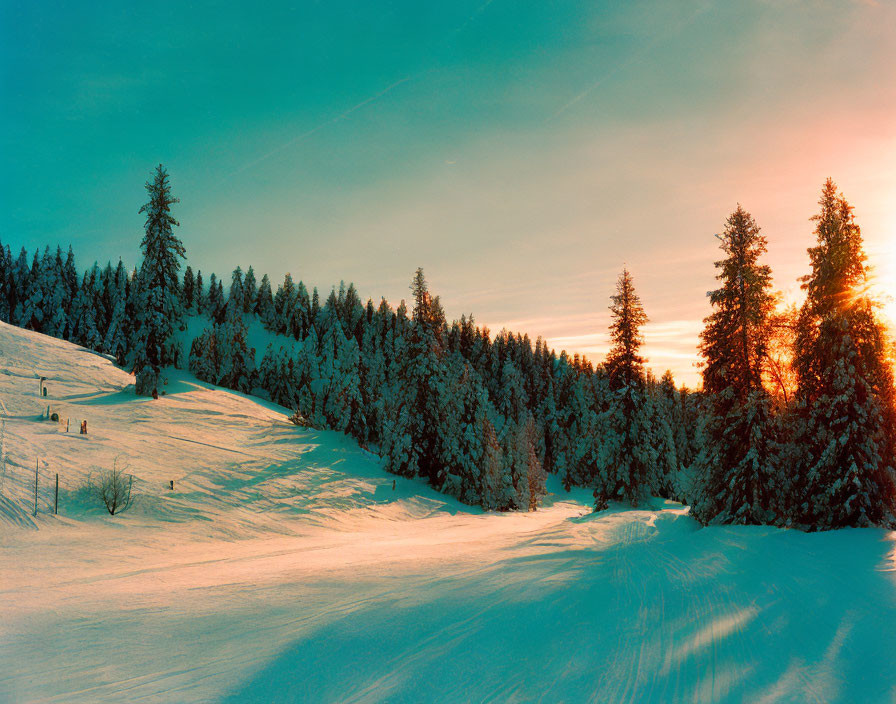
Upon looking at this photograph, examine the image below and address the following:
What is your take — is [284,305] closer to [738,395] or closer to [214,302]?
[214,302]

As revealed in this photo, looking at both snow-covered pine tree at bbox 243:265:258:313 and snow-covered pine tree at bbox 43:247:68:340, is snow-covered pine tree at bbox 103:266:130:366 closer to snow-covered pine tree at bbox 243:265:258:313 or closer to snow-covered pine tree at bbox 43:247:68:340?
snow-covered pine tree at bbox 43:247:68:340

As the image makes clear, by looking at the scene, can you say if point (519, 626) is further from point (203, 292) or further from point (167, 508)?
point (203, 292)

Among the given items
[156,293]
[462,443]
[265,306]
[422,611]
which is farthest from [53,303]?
[422,611]

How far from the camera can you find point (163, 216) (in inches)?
1391

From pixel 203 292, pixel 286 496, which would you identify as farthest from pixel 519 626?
pixel 203 292

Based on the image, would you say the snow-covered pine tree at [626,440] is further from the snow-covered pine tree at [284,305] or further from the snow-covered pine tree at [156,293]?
the snow-covered pine tree at [284,305]

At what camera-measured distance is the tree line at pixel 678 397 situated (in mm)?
13234

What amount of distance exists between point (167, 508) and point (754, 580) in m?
19.3

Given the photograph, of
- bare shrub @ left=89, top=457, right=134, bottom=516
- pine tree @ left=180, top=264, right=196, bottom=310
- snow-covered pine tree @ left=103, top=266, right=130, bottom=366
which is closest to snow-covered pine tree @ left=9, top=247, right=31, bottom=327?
snow-covered pine tree @ left=103, top=266, right=130, bottom=366

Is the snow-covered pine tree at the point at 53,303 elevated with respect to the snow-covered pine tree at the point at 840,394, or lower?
elevated

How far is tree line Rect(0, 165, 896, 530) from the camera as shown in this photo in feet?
43.4

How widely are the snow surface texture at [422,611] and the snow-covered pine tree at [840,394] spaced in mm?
1392

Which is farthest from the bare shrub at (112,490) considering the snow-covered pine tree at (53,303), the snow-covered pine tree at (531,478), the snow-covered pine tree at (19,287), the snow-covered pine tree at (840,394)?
the snow-covered pine tree at (19,287)

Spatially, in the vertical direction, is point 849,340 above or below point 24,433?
above
